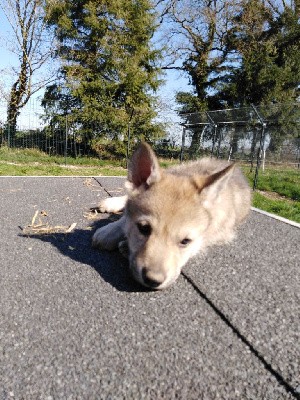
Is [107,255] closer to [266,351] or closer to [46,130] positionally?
[266,351]

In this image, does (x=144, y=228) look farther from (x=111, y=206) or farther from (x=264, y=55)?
(x=264, y=55)

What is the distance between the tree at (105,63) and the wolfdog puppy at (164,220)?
14137 mm

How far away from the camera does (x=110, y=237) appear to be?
2.89 meters

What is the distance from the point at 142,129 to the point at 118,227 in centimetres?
1463

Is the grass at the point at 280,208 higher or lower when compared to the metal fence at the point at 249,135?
lower

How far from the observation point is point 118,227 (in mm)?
2943

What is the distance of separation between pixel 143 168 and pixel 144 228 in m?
0.53

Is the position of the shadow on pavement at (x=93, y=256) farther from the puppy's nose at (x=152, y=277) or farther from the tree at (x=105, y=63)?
the tree at (x=105, y=63)

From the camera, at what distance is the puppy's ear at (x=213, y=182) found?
251 centimetres

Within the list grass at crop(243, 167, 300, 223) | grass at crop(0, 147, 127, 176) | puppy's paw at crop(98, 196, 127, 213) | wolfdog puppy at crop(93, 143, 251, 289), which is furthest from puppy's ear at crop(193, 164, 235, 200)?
grass at crop(0, 147, 127, 176)

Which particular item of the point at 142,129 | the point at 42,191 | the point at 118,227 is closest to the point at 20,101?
the point at 142,129

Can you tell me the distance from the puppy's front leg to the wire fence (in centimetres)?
665

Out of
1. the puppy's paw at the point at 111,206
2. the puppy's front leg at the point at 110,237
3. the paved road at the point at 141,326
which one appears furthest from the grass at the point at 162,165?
the paved road at the point at 141,326

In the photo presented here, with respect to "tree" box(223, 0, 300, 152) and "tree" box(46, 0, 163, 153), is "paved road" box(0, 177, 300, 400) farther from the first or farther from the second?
"tree" box(223, 0, 300, 152)
